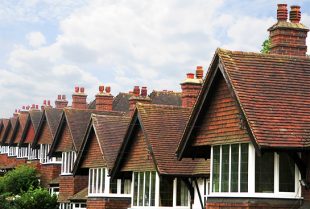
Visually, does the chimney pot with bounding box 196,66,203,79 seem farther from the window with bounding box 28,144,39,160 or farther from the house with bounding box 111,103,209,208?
the window with bounding box 28,144,39,160

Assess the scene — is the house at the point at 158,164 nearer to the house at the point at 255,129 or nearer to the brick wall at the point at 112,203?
the brick wall at the point at 112,203

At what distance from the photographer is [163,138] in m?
28.2

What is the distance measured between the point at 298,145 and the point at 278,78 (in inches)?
113

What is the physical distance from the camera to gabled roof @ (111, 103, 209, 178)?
26.8 m

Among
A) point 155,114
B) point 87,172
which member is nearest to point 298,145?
point 155,114

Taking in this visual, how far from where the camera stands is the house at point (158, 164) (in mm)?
26828

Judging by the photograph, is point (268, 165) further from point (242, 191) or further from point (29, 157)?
point (29, 157)

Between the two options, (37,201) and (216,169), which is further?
(37,201)

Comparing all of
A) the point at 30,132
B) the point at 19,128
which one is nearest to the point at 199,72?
the point at 30,132

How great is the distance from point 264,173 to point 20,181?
31662mm

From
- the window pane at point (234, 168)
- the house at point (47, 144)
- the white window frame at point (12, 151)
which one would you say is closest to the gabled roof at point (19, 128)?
the white window frame at point (12, 151)

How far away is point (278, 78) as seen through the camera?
2078 cm

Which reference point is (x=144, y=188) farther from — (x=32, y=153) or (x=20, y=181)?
(x=32, y=153)

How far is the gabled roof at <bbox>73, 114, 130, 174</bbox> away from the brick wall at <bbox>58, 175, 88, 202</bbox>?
462 cm
